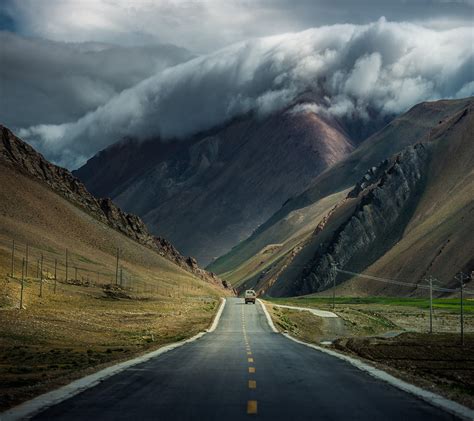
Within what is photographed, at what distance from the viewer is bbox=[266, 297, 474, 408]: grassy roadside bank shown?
30.4 m

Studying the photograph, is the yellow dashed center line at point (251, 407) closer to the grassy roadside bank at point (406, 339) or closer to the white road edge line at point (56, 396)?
the white road edge line at point (56, 396)

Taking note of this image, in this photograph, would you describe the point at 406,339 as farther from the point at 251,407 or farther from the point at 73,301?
the point at 251,407

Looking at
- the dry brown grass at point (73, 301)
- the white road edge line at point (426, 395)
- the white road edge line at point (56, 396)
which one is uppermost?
the dry brown grass at point (73, 301)

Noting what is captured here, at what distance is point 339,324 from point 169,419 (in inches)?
3046

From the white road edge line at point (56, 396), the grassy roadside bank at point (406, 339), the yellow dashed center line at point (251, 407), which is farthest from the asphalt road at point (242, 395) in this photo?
the grassy roadside bank at point (406, 339)

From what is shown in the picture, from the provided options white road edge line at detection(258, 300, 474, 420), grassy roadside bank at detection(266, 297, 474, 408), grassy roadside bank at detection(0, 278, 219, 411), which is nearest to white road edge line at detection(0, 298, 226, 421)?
grassy roadside bank at detection(0, 278, 219, 411)

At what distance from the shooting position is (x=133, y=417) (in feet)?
48.7

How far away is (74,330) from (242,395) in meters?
42.6

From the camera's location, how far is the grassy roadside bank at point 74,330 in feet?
84.9

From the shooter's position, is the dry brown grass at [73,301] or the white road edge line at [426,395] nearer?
the white road edge line at [426,395]

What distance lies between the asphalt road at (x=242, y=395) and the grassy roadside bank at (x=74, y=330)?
1975mm

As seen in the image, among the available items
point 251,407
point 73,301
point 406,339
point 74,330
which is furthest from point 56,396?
point 73,301

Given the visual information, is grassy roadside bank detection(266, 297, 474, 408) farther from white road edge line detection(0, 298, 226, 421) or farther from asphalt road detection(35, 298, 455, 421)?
white road edge line detection(0, 298, 226, 421)

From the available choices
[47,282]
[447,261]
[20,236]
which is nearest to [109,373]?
[47,282]
